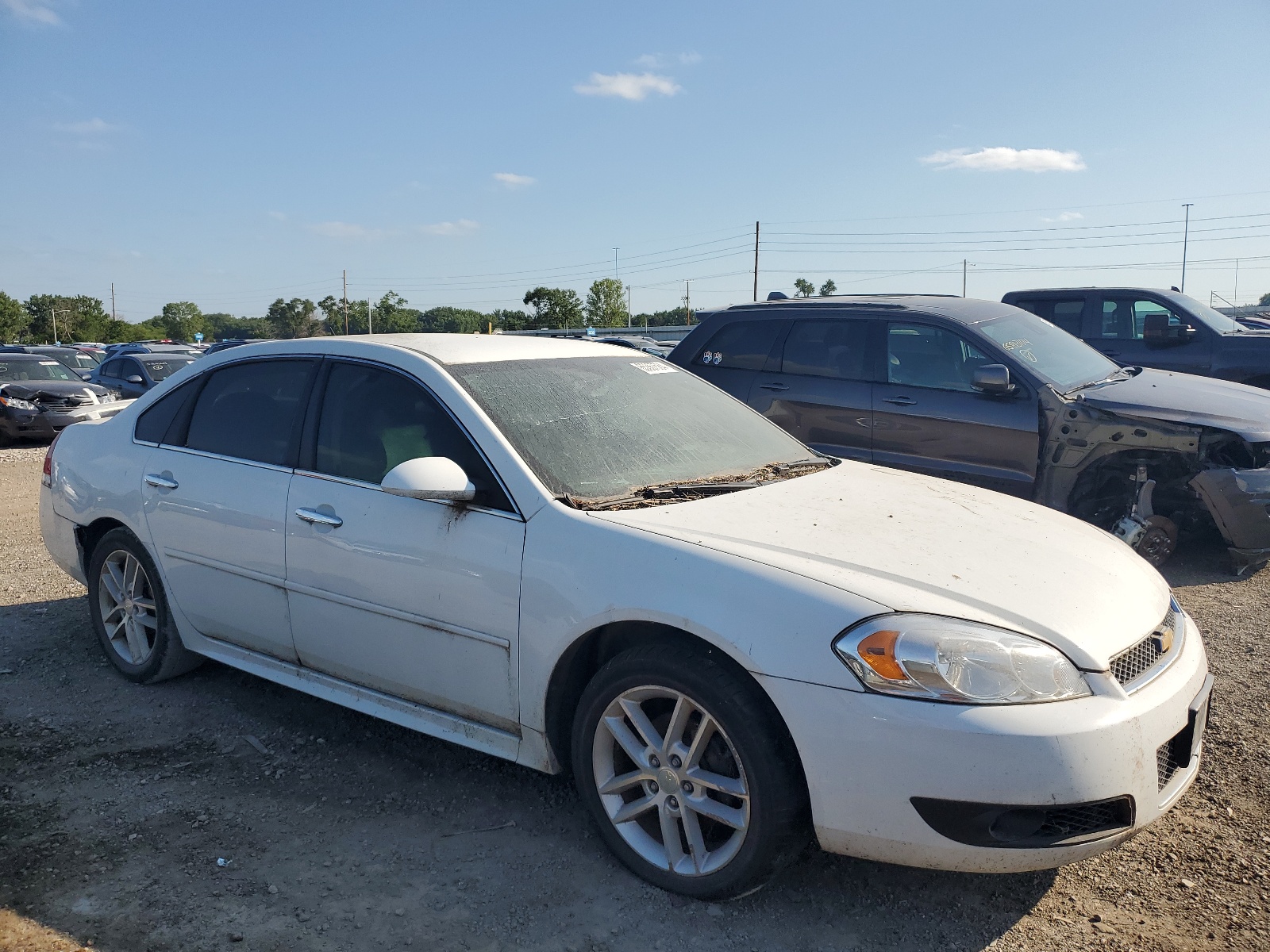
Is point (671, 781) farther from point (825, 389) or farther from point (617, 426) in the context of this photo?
point (825, 389)

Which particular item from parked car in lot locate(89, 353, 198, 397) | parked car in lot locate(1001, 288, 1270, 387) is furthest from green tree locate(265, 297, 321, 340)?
parked car in lot locate(1001, 288, 1270, 387)

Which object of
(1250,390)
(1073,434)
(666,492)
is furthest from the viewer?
(1250,390)

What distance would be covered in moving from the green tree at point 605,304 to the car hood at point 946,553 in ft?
320

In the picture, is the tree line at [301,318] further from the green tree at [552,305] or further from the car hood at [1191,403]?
the car hood at [1191,403]

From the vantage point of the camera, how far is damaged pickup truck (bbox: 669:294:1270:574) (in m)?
5.96

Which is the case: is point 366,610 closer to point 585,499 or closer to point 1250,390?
point 585,499

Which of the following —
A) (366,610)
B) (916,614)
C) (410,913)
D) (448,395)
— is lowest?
(410,913)

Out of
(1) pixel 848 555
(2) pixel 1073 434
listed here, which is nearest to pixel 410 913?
(1) pixel 848 555

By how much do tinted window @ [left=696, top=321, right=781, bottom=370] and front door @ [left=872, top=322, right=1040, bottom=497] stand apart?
3.03ft

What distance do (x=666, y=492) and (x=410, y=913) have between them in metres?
1.47

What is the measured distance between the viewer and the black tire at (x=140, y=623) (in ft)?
14.1

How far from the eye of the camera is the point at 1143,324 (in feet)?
32.3

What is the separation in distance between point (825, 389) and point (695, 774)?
4671mm

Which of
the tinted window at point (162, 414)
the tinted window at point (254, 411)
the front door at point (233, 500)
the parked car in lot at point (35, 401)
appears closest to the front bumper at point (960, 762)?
the front door at point (233, 500)
